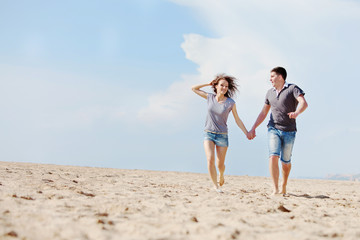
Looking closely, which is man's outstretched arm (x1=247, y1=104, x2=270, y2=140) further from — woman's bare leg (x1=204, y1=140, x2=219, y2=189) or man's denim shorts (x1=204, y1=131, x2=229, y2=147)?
woman's bare leg (x1=204, y1=140, x2=219, y2=189)

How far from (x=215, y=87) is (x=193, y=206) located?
282 cm

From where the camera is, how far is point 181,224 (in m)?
3.59

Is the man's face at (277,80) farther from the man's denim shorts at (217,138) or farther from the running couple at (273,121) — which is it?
the man's denim shorts at (217,138)

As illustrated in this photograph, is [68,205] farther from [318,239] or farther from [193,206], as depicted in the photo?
[318,239]

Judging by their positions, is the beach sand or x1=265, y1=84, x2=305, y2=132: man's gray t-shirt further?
x1=265, y1=84, x2=305, y2=132: man's gray t-shirt

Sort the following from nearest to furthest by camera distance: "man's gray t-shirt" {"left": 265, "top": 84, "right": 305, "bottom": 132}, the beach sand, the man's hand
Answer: the beach sand < "man's gray t-shirt" {"left": 265, "top": 84, "right": 305, "bottom": 132} < the man's hand

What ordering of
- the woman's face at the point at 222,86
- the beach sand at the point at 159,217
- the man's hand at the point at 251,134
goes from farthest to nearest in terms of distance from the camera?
the man's hand at the point at 251,134 → the woman's face at the point at 222,86 → the beach sand at the point at 159,217

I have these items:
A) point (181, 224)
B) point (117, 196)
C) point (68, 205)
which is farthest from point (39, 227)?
point (117, 196)

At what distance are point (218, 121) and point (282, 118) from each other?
1.13 metres

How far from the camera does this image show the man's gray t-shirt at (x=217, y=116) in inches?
250

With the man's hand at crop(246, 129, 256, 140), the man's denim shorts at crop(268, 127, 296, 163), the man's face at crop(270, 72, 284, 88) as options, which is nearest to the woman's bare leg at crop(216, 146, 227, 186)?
the man's hand at crop(246, 129, 256, 140)

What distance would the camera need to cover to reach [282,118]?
20.7 ft

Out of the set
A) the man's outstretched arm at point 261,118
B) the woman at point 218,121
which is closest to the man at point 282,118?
the man's outstretched arm at point 261,118

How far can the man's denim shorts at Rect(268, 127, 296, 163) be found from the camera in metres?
6.33
